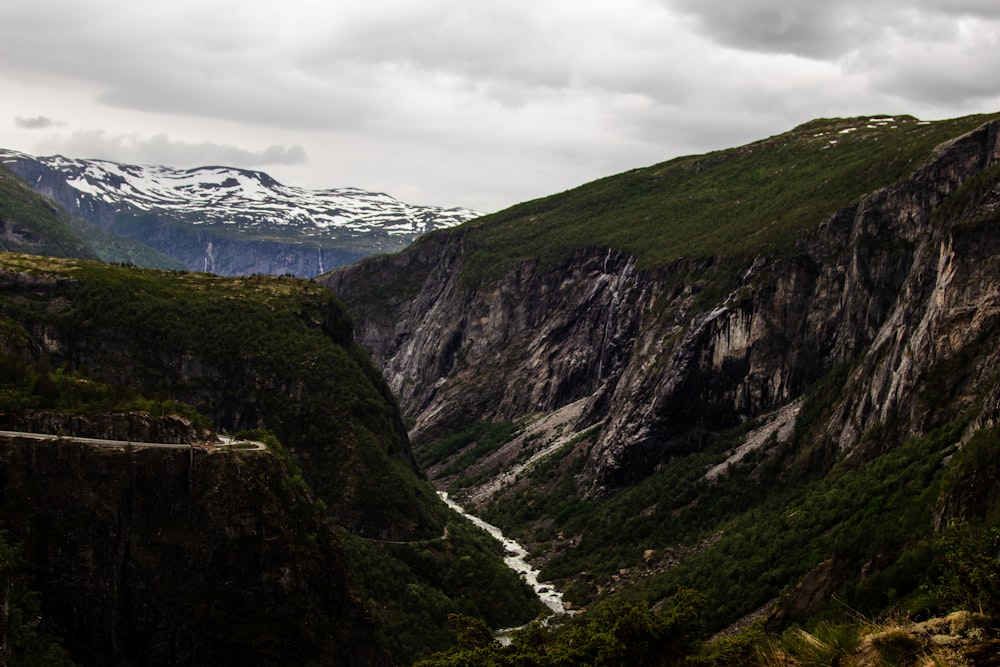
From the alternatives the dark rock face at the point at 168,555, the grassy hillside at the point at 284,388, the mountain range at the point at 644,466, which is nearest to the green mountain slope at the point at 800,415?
the mountain range at the point at 644,466

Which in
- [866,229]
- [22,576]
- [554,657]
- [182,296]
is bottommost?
[22,576]

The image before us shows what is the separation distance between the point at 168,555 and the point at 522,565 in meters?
78.8

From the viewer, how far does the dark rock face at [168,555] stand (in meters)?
69.8

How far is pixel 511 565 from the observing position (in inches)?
5689

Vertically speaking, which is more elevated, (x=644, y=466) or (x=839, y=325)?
(x=839, y=325)

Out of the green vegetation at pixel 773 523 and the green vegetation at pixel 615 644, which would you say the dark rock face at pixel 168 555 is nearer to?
the green vegetation at pixel 773 523

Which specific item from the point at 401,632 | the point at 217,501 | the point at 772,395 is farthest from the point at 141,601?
the point at 772,395

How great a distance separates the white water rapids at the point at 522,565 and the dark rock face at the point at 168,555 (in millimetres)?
47432

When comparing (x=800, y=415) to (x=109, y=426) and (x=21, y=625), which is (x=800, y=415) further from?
(x=21, y=625)

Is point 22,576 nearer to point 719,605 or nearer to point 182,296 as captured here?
point 719,605

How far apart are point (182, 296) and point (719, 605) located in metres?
81.0

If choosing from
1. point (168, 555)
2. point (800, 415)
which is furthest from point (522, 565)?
point (168, 555)

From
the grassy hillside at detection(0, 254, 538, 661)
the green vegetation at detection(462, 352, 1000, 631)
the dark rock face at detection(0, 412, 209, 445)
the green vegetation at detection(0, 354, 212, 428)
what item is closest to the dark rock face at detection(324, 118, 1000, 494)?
the green vegetation at detection(462, 352, 1000, 631)

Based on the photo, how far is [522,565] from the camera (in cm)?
14625
